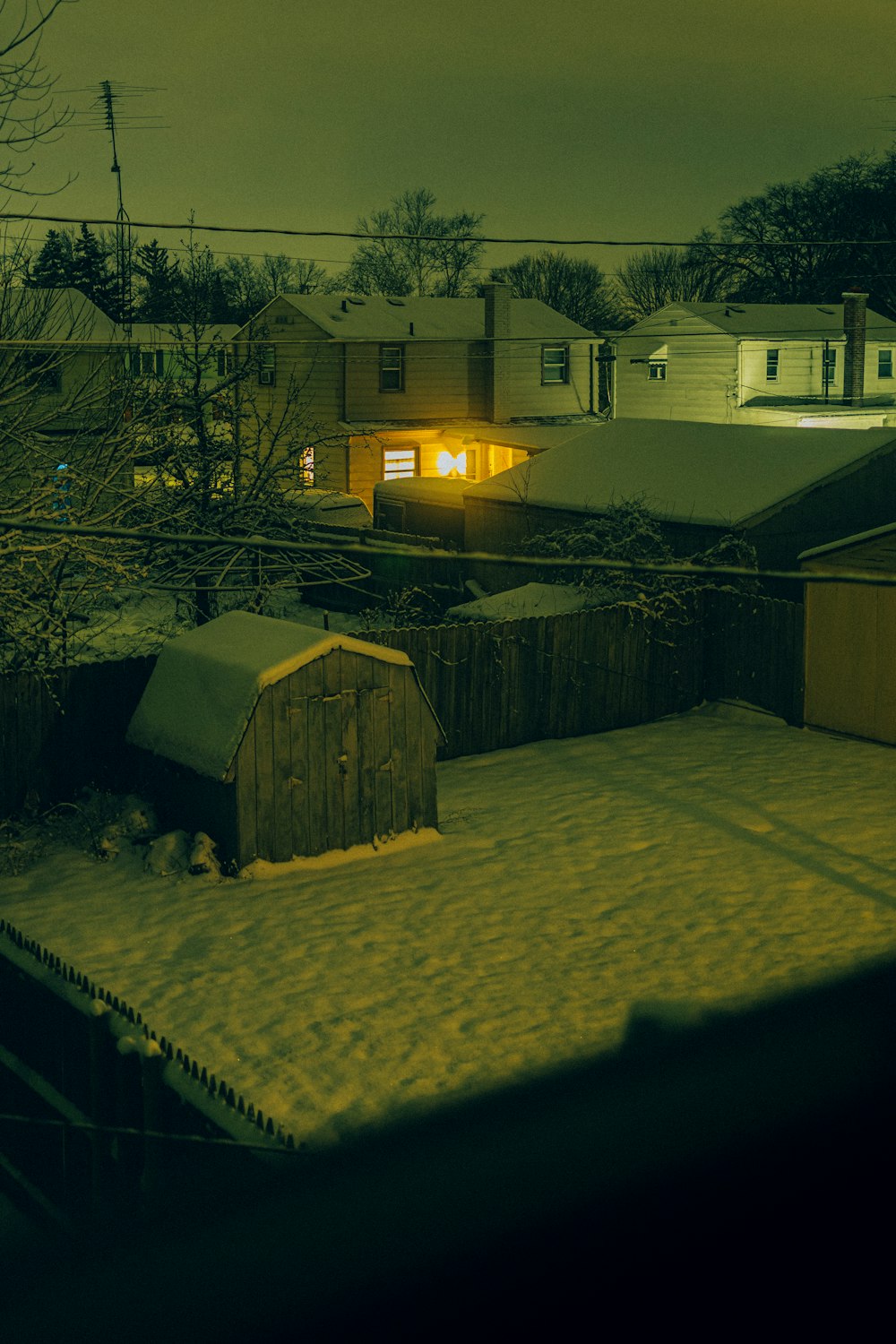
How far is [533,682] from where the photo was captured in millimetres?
18547

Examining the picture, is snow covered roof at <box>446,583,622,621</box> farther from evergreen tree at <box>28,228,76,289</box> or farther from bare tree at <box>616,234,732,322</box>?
bare tree at <box>616,234,732,322</box>

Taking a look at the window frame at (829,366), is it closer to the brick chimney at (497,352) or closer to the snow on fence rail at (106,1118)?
the brick chimney at (497,352)

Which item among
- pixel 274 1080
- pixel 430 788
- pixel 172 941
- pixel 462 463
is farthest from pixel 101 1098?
pixel 462 463

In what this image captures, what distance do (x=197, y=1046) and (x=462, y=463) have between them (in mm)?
35035

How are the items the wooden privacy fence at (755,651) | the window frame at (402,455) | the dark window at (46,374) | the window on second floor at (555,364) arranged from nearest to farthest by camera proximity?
the dark window at (46,374) < the wooden privacy fence at (755,651) < the window frame at (402,455) < the window on second floor at (555,364)

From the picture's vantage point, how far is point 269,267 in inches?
3302

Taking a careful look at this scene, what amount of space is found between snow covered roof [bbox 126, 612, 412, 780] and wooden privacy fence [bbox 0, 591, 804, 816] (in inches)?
33.7

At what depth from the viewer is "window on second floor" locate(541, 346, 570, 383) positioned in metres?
46.5

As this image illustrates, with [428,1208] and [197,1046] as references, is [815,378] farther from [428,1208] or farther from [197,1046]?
[428,1208]

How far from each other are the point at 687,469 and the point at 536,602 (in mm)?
6320

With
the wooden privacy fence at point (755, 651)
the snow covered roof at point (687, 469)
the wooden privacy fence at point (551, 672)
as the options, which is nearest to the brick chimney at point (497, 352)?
the snow covered roof at point (687, 469)

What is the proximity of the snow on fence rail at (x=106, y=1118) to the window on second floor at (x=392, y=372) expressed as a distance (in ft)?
121

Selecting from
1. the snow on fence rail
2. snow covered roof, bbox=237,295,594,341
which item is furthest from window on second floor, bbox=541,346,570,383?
the snow on fence rail

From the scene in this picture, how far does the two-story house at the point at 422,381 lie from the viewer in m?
42.3
